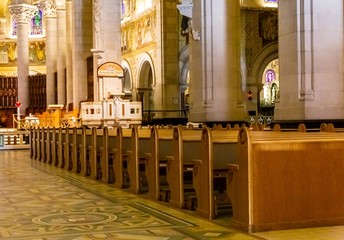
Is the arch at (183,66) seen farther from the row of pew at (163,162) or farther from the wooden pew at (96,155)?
the wooden pew at (96,155)

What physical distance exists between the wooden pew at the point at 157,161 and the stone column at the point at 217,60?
6860 mm

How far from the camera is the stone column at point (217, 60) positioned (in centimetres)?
1599

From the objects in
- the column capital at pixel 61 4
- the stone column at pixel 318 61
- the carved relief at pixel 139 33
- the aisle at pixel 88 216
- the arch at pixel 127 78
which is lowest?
the aisle at pixel 88 216

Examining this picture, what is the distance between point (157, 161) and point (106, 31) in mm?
14861

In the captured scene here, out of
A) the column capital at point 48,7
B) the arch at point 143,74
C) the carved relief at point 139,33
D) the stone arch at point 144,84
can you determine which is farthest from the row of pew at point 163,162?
the column capital at point 48,7

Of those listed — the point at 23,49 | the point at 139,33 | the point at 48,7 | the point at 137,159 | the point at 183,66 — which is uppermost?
the point at 48,7

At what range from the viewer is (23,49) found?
38156mm

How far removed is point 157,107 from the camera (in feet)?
98.5

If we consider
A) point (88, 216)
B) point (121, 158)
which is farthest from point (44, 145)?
point (88, 216)

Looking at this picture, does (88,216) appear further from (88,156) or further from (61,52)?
(61,52)

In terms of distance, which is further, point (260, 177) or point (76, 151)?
point (76, 151)

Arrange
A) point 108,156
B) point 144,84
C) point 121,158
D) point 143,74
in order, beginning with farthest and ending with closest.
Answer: point 144,84 < point 143,74 < point 108,156 < point 121,158

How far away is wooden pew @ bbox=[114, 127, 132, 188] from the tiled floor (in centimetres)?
29

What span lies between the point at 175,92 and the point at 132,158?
66.5ft
